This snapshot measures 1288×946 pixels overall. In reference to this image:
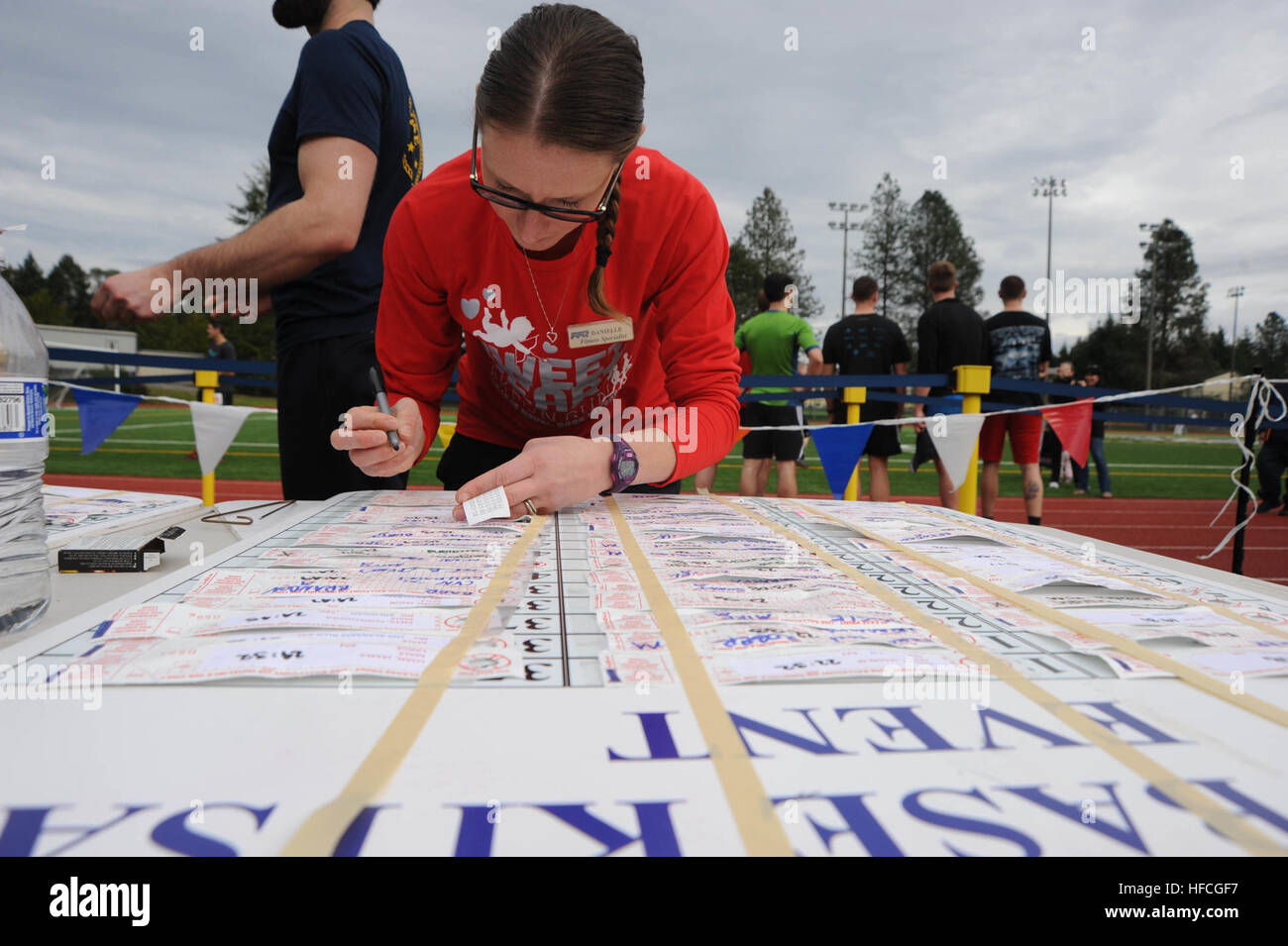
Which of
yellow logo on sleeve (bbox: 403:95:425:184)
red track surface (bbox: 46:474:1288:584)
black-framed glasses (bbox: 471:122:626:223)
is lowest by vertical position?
red track surface (bbox: 46:474:1288:584)

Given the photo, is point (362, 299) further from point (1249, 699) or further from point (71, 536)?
point (1249, 699)

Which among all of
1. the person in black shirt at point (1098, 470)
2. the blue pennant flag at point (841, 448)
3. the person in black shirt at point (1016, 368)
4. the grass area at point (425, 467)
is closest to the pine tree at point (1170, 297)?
the grass area at point (425, 467)

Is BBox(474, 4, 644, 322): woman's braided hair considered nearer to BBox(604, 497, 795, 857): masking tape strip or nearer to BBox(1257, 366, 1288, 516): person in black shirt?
BBox(604, 497, 795, 857): masking tape strip

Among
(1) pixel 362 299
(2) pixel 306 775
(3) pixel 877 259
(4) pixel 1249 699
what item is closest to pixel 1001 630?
(4) pixel 1249 699

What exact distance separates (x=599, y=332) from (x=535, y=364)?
17cm

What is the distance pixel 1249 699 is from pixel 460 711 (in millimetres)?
622

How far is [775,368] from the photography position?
605 centimetres

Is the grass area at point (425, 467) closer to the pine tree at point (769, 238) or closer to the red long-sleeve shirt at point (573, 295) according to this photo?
the red long-sleeve shirt at point (573, 295)

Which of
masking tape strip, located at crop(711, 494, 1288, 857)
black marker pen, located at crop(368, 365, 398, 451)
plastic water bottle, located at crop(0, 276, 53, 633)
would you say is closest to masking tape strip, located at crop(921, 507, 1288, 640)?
masking tape strip, located at crop(711, 494, 1288, 857)

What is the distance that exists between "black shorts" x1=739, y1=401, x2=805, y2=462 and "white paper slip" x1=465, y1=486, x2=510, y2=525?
15.3 feet

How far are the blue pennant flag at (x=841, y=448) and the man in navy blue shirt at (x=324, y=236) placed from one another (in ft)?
5.86

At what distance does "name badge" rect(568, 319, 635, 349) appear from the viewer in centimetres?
161

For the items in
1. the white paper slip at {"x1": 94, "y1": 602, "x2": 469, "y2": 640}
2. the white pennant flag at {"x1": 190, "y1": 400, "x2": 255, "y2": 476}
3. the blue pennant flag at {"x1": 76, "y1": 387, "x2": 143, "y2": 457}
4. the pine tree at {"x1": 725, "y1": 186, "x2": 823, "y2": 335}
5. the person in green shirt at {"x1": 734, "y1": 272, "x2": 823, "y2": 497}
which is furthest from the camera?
the pine tree at {"x1": 725, "y1": 186, "x2": 823, "y2": 335}
